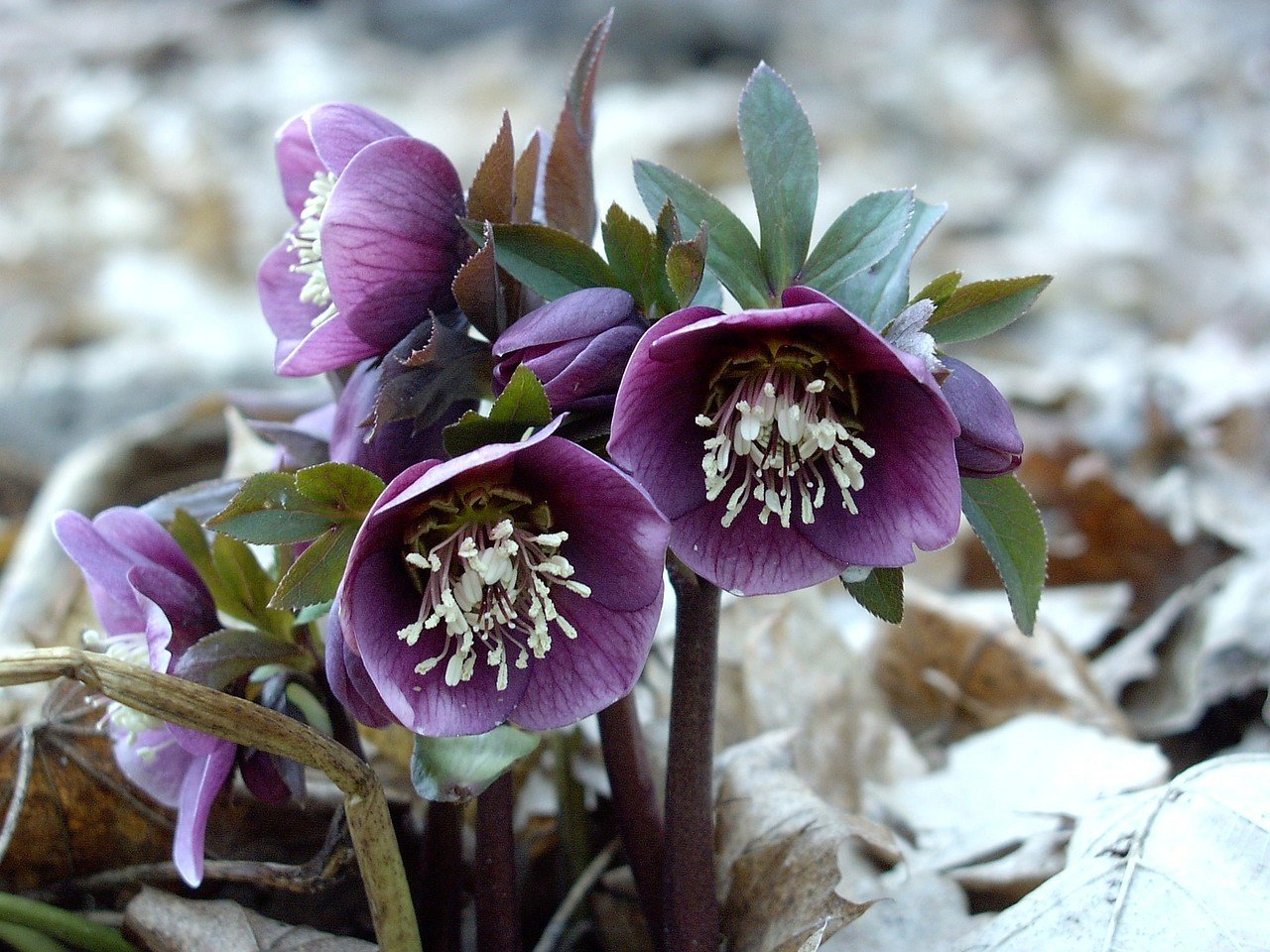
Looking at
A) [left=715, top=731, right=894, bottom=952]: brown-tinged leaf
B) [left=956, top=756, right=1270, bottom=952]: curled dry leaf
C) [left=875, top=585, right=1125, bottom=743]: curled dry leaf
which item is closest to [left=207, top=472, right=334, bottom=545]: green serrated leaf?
[left=715, top=731, right=894, bottom=952]: brown-tinged leaf

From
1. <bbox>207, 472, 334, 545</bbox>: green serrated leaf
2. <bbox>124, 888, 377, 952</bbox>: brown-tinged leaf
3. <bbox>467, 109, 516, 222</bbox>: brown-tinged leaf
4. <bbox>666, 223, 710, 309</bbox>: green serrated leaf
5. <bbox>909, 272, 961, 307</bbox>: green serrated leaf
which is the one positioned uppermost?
<bbox>467, 109, 516, 222</bbox>: brown-tinged leaf

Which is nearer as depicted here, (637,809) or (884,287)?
(884,287)

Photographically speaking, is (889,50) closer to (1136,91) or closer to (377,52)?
(1136,91)

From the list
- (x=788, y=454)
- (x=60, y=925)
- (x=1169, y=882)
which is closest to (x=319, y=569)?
(x=788, y=454)

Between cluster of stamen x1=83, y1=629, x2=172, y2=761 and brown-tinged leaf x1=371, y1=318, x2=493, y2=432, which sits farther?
cluster of stamen x1=83, y1=629, x2=172, y2=761

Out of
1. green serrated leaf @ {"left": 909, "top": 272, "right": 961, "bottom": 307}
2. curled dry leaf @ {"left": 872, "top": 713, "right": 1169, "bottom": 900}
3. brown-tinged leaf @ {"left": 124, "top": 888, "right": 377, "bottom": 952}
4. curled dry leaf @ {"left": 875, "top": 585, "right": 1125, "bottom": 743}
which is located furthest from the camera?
curled dry leaf @ {"left": 875, "top": 585, "right": 1125, "bottom": 743}

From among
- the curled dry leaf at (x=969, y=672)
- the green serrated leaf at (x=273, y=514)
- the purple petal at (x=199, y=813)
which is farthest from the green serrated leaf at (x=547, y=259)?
the curled dry leaf at (x=969, y=672)

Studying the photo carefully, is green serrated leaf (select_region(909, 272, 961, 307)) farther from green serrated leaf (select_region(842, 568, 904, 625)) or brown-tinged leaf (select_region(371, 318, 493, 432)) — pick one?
brown-tinged leaf (select_region(371, 318, 493, 432))

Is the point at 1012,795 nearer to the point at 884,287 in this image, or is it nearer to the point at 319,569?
the point at 884,287
